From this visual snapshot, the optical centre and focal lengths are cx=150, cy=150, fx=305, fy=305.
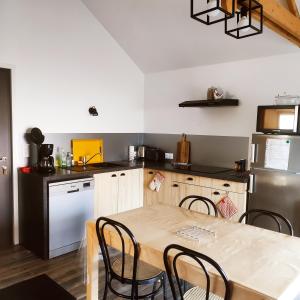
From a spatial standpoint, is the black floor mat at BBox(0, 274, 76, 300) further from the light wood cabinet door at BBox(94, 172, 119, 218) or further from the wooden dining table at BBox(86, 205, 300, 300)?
the light wood cabinet door at BBox(94, 172, 119, 218)

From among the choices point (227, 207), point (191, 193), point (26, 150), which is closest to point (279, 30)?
point (227, 207)

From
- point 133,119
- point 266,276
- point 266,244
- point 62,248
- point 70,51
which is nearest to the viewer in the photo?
point 266,276

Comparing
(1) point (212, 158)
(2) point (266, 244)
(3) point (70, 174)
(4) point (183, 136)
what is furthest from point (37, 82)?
(2) point (266, 244)

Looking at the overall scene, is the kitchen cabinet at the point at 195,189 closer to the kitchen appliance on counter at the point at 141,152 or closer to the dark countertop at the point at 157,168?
the dark countertop at the point at 157,168

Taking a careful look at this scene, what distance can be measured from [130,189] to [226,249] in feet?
8.18

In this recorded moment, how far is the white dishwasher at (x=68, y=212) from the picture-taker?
323 cm

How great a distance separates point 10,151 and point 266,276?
3.03 meters

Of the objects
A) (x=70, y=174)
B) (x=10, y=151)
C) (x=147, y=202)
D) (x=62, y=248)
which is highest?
(x=10, y=151)

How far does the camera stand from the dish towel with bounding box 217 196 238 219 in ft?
11.4

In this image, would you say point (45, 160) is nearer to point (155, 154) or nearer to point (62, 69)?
point (62, 69)

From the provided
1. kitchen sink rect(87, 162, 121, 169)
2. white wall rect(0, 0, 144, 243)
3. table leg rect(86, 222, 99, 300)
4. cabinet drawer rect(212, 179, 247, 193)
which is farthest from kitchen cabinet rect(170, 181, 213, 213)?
table leg rect(86, 222, 99, 300)

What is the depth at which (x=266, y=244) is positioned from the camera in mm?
1890

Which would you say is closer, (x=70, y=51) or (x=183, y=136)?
(x=70, y=51)

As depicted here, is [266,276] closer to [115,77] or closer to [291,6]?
[291,6]
